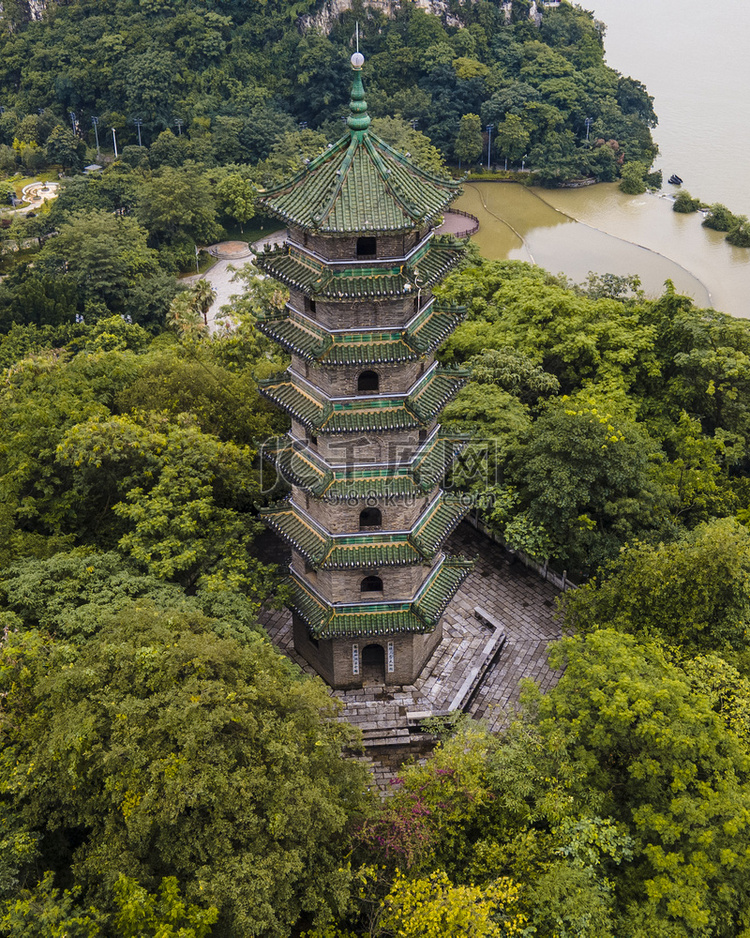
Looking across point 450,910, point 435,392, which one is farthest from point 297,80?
point 450,910

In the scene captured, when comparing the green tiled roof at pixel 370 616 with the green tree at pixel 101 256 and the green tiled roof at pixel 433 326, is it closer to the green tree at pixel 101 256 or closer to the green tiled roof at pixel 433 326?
the green tiled roof at pixel 433 326

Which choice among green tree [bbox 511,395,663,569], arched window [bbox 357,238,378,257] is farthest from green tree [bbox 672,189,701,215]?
arched window [bbox 357,238,378,257]

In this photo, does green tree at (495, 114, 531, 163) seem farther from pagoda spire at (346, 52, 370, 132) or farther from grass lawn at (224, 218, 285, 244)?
pagoda spire at (346, 52, 370, 132)

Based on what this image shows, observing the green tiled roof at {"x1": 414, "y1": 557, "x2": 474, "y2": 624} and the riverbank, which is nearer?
the green tiled roof at {"x1": 414, "y1": 557, "x2": 474, "y2": 624}

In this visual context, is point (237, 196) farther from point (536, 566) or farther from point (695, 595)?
point (695, 595)

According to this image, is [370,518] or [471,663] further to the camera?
[471,663]

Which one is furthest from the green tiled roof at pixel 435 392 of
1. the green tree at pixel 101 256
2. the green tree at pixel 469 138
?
the green tree at pixel 469 138

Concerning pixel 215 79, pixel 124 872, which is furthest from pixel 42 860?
pixel 215 79
